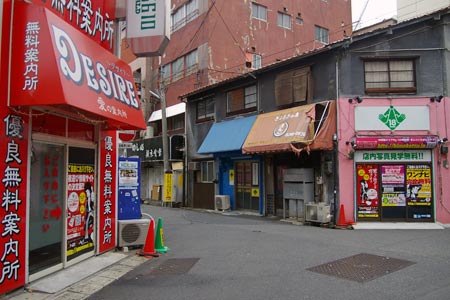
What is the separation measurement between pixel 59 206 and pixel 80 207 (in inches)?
21.4

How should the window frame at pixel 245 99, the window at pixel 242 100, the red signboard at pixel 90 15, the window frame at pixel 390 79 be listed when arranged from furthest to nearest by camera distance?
the window at pixel 242 100
the window frame at pixel 245 99
the window frame at pixel 390 79
the red signboard at pixel 90 15

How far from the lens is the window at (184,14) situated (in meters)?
25.6

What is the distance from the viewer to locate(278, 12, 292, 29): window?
28.1 meters

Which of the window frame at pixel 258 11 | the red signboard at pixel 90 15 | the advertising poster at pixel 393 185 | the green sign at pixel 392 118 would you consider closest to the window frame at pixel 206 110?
the window frame at pixel 258 11

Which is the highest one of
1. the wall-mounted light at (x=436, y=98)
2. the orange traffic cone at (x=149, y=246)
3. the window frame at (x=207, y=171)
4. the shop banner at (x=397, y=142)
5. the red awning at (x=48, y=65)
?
the wall-mounted light at (x=436, y=98)

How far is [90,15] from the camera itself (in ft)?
26.7

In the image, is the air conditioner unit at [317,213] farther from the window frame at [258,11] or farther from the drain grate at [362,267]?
the window frame at [258,11]

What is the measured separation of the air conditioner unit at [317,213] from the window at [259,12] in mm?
16424

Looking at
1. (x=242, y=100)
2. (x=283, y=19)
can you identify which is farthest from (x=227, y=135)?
(x=283, y=19)

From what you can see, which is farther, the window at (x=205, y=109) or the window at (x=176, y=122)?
the window at (x=176, y=122)

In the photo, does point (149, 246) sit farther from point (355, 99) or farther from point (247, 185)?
point (247, 185)

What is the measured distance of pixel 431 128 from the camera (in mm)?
13789

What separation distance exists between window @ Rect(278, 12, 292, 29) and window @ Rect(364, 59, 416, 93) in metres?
14.9

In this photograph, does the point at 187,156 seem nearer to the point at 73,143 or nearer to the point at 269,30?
the point at 269,30
